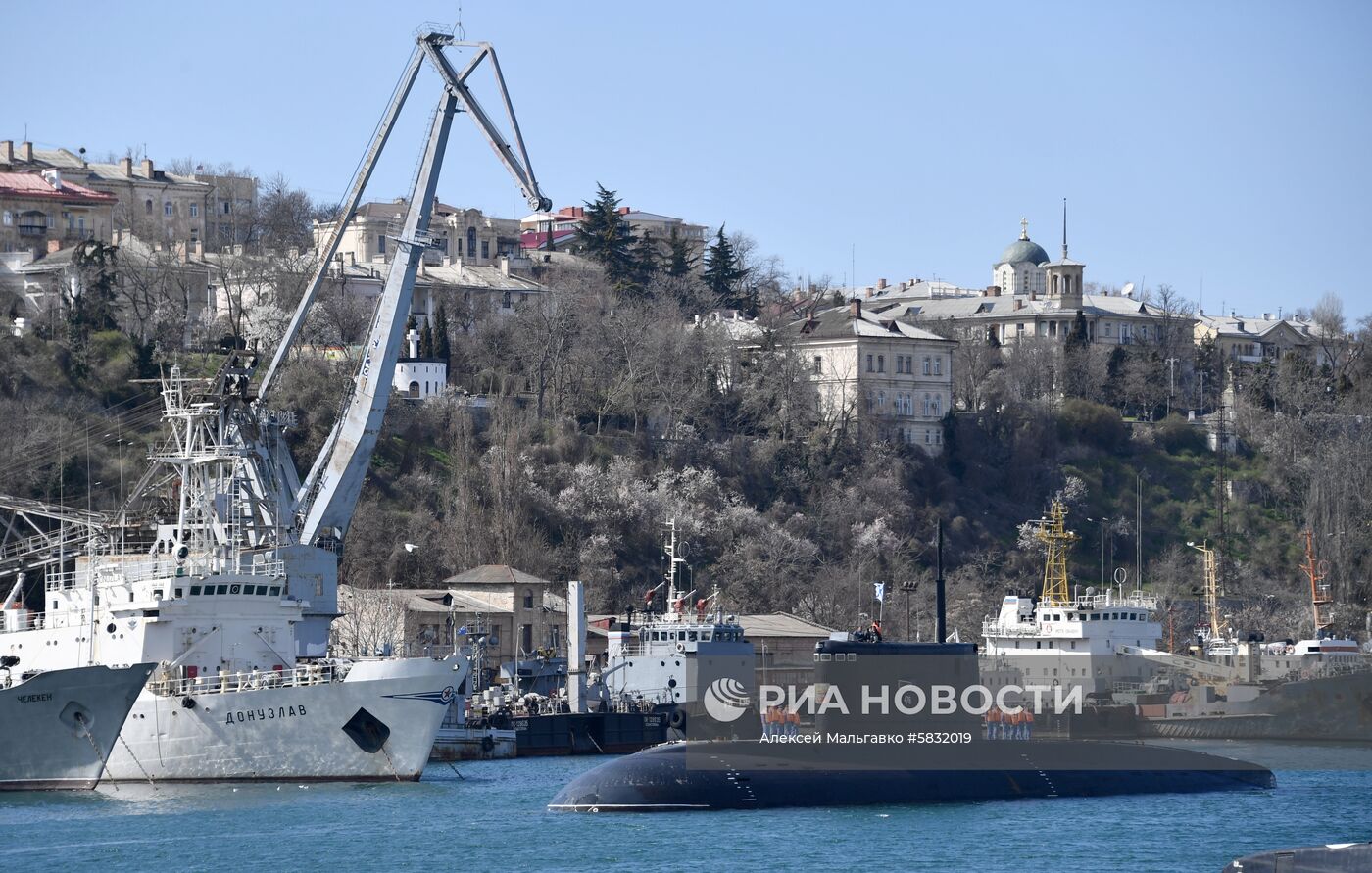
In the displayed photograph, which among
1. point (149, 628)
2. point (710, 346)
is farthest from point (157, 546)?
point (710, 346)

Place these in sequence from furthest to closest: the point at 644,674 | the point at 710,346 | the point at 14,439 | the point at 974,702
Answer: the point at 710,346
the point at 14,439
the point at 644,674
the point at 974,702

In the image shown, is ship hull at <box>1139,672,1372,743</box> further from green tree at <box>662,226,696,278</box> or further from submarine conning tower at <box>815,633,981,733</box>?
green tree at <box>662,226,696,278</box>

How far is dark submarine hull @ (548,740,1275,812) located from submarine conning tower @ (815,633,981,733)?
25.6 inches

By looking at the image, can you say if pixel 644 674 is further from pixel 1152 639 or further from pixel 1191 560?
pixel 1191 560

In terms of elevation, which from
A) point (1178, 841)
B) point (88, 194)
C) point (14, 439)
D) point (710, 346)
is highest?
point (88, 194)

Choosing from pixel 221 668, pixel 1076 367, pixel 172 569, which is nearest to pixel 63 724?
pixel 221 668

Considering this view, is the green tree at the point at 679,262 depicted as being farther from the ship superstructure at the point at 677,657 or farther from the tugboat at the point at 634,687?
the ship superstructure at the point at 677,657

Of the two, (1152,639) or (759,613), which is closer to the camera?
(1152,639)

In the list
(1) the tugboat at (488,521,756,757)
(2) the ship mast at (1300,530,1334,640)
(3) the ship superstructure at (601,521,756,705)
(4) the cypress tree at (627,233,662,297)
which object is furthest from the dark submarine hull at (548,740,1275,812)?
(4) the cypress tree at (627,233,662,297)

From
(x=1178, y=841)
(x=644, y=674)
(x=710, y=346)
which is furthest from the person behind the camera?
(x=710, y=346)

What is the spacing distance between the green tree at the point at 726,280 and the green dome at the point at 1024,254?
1448 inches

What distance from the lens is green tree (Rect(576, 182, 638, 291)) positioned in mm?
111375

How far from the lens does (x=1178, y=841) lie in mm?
38312

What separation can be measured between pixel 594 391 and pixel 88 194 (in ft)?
94.8
